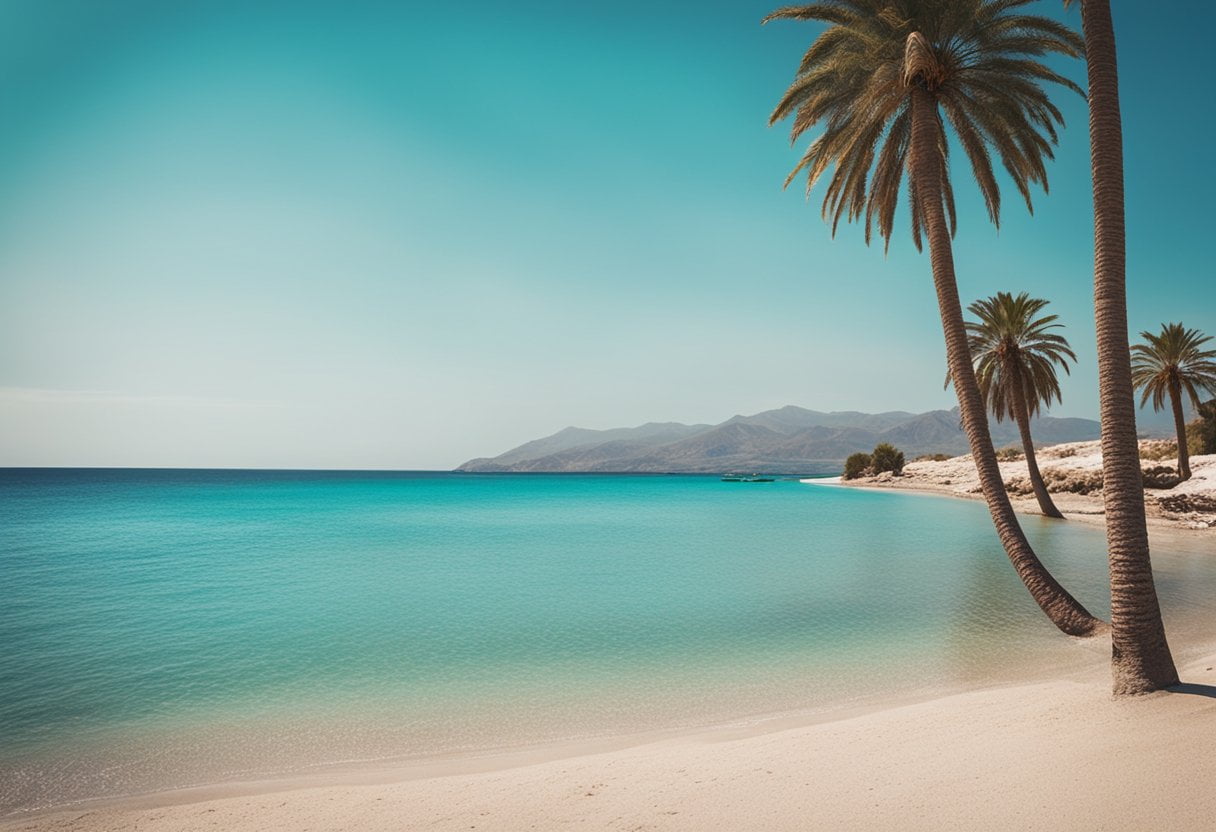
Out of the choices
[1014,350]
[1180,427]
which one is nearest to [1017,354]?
[1014,350]

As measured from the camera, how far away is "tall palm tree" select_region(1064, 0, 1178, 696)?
680 cm

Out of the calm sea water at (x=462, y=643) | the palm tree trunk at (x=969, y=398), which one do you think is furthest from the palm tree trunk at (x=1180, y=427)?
the palm tree trunk at (x=969, y=398)

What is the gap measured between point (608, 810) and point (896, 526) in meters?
31.0

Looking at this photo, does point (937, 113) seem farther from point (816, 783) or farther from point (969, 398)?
point (816, 783)

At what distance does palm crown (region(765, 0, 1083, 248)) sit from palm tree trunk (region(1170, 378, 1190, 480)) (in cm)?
3331

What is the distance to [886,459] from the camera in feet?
288

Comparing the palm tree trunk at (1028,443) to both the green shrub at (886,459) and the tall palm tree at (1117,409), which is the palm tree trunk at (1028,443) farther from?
the green shrub at (886,459)

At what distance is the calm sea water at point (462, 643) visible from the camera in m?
7.35

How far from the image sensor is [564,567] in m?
21.0

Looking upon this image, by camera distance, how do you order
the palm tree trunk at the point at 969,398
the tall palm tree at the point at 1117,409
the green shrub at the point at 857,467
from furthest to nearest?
the green shrub at the point at 857,467, the palm tree trunk at the point at 969,398, the tall palm tree at the point at 1117,409

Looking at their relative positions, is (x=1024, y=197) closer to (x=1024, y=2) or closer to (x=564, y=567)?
(x=1024, y=2)

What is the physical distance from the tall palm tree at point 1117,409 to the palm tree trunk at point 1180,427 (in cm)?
3862

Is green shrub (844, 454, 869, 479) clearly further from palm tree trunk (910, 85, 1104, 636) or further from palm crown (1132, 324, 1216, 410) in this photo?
palm tree trunk (910, 85, 1104, 636)

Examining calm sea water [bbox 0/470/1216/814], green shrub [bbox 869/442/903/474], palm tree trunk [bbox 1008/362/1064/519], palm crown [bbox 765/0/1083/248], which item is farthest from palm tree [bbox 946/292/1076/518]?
green shrub [bbox 869/442/903/474]
